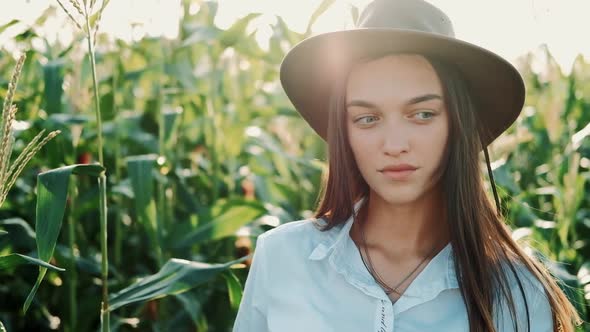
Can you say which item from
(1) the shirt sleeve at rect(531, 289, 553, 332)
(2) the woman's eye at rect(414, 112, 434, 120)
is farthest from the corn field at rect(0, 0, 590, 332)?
(2) the woman's eye at rect(414, 112, 434, 120)

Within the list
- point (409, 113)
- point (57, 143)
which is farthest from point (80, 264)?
point (409, 113)

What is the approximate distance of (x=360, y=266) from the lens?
1.79 metres

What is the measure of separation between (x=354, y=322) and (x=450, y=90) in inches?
20.8

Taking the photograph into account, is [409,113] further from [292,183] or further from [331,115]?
[292,183]

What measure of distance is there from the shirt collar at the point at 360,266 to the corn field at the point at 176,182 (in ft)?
0.96

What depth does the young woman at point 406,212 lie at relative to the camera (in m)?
1.68

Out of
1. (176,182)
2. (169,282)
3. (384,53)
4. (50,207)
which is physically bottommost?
(176,182)

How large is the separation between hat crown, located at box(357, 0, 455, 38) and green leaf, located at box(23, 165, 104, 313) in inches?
26.7

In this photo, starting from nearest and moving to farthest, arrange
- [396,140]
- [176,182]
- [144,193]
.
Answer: [396,140], [144,193], [176,182]

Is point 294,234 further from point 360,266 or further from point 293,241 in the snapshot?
point 360,266

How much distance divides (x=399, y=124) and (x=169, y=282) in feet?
2.17

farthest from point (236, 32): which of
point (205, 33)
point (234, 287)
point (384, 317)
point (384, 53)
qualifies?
point (384, 317)

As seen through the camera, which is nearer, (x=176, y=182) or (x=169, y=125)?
(x=169, y=125)

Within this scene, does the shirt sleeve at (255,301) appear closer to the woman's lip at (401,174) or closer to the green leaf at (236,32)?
the woman's lip at (401,174)
